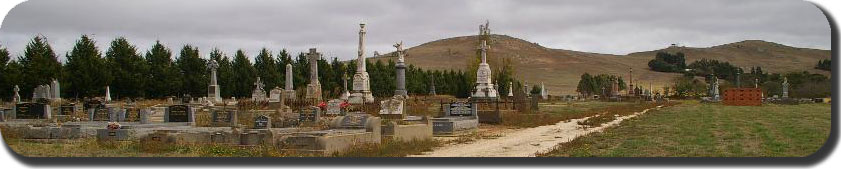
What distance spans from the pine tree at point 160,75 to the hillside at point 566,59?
5351 cm

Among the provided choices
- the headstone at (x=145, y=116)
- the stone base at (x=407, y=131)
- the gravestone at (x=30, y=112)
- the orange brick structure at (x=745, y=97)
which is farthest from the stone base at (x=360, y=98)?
the orange brick structure at (x=745, y=97)

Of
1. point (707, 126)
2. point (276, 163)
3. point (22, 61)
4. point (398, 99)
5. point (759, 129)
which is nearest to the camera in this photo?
point (276, 163)

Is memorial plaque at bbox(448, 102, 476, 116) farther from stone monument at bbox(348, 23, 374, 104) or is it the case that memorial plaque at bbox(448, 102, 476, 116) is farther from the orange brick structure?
the orange brick structure

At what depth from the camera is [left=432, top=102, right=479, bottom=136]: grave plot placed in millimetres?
21031

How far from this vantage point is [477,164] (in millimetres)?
11859

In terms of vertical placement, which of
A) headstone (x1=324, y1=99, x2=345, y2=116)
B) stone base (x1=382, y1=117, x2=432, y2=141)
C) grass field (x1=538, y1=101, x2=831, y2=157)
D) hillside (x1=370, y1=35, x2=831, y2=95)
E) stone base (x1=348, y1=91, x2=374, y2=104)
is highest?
hillside (x1=370, y1=35, x2=831, y2=95)

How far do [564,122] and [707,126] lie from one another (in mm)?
6479

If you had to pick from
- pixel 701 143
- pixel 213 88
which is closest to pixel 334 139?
pixel 701 143

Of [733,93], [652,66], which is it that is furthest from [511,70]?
[652,66]

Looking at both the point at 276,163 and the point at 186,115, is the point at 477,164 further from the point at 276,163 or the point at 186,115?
the point at 186,115

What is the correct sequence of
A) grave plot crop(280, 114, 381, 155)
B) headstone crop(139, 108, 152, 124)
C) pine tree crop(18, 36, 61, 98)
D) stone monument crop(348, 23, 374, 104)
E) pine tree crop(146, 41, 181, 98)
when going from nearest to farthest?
grave plot crop(280, 114, 381, 155) → headstone crop(139, 108, 152, 124) → stone monument crop(348, 23, 374, 104) → pine tree crop(18, 36, 61, 98) → pine tree crop(146, 41, 181, 98)

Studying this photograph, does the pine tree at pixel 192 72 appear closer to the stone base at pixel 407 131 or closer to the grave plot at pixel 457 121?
the grave plot at pixel 457 121

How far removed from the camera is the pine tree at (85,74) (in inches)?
1777

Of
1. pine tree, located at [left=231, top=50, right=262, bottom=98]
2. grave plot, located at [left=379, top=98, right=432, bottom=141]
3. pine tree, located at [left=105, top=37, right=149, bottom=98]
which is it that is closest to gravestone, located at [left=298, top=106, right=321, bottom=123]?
grave plot, located at [left=379, top=98, right=432, bottom=141]
